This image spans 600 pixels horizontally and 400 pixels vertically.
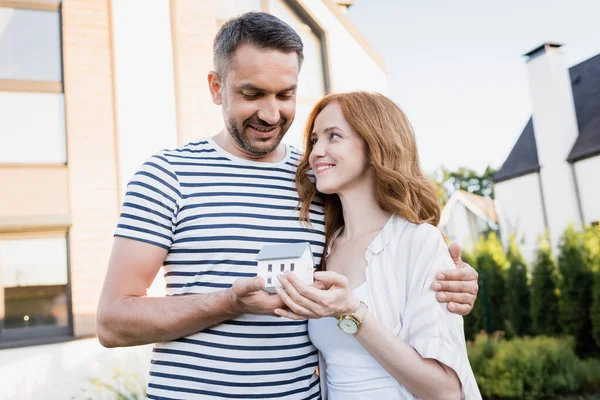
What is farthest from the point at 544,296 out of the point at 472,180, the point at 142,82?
the point at 472,180

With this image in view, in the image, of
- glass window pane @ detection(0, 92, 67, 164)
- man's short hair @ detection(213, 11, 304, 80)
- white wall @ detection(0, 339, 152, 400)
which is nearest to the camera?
man's short hair @ detection(213, 11, 304, 80)

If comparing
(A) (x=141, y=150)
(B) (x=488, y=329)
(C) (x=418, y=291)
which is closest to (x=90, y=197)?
(A) (x=141, y=150)

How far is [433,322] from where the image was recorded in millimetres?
1818

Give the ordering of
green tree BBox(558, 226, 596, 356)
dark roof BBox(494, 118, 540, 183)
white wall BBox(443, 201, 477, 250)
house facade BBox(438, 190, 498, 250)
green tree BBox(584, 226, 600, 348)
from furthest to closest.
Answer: white wall BBox(443, 201, 477, 250) < house facade BBox(438, 190, 498, 250) < dark roof BBox(494, 118, 540, 183) < green tree BBox(558, 226, 596, 356) < green tree BBox(584, 226, 600, 348)

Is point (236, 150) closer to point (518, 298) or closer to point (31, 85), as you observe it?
point (31, 85)

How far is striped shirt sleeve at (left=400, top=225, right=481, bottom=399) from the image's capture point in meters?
1.79

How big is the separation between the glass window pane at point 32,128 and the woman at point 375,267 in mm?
5991

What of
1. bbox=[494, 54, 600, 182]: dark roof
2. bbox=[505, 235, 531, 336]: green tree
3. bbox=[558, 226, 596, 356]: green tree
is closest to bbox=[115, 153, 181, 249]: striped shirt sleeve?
bbox=[558, 226, 596, 356]: green tree

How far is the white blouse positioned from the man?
79 millimetres

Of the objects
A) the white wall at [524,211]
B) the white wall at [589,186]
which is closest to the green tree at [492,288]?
the white wall at [589,186]

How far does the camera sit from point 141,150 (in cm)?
754

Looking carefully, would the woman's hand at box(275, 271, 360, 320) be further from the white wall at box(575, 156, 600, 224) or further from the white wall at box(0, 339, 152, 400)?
the white wall at box(575, 156, 600, 224)

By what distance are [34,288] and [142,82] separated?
320cm

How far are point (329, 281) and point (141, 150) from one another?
644cm
